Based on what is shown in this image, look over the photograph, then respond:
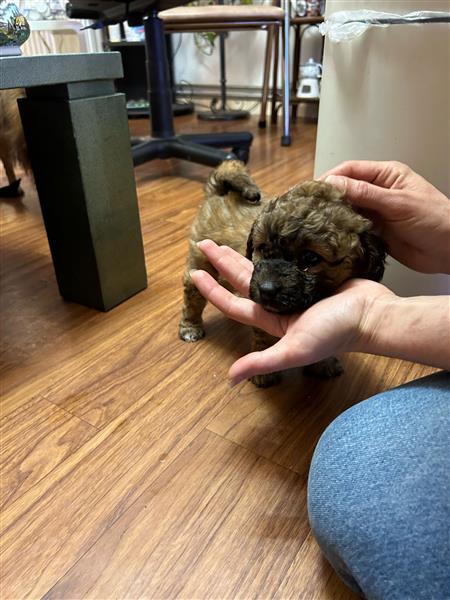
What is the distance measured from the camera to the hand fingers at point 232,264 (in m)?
0.89

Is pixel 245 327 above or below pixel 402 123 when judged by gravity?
below

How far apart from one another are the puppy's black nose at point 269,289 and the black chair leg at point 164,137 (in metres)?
1.47

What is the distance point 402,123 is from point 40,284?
3.50 ft

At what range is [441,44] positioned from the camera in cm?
95

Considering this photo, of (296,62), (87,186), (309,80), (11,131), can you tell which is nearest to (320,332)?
(87,186)

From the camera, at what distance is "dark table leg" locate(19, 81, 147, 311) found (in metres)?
1.06

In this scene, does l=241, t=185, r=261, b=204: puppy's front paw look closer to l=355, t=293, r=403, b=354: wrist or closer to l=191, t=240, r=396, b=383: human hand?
l=191, t=240, r=396, b=383: human hand

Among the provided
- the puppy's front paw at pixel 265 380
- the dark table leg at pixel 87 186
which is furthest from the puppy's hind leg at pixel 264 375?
the dark table leg at pixel 87 186

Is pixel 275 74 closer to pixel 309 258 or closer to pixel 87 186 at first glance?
pixel 87 186

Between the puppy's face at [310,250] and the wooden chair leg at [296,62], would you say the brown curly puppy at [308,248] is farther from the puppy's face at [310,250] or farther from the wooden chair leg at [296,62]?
the wooden chair leg at [296,62]

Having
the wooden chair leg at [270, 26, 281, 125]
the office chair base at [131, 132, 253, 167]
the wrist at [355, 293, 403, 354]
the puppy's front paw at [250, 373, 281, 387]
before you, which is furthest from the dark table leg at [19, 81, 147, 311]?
the wooden chair leg at [270, 26, 281, 125]

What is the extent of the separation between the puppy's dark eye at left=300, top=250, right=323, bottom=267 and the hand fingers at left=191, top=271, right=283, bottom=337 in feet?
0.34

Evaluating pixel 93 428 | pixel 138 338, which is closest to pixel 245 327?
pixel 138 338

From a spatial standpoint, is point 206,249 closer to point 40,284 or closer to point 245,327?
point 245,327
